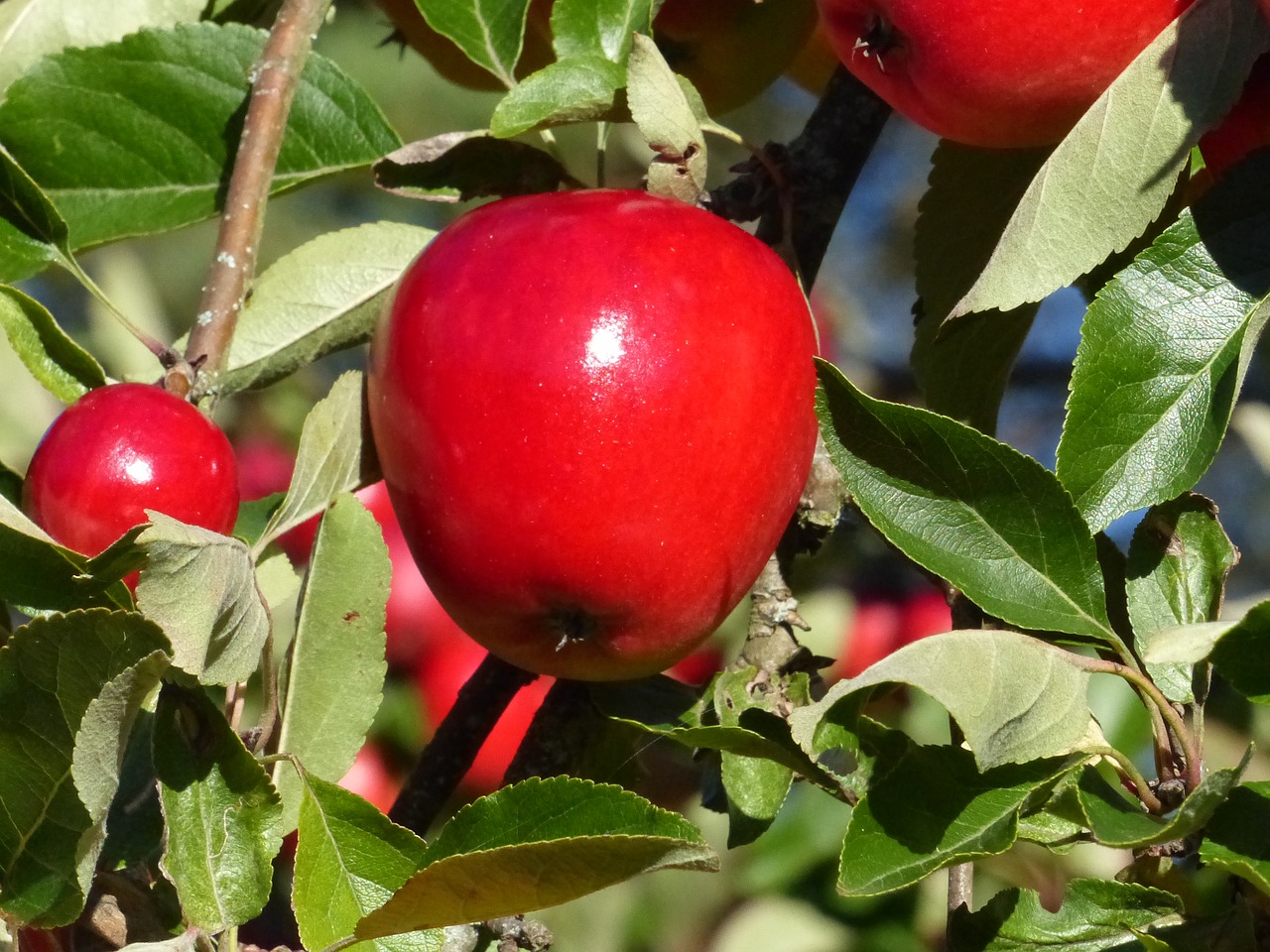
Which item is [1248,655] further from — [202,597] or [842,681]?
[202,597]

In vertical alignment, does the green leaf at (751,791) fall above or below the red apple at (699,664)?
above

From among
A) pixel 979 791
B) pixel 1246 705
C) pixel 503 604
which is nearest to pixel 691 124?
pixel 503 604

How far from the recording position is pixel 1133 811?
25.8 inches

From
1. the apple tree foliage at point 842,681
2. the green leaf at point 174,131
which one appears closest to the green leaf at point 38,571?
the apple tree foliage at point 842,681

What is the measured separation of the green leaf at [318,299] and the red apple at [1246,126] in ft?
1.56

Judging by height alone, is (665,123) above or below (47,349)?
above

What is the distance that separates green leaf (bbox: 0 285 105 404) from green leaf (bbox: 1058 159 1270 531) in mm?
542

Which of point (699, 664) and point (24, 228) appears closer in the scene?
point (24, 228)

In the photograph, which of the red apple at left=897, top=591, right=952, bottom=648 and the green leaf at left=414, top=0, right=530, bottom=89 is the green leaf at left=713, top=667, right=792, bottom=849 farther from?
the red apple at left=897, top=591, right=952, bottom=648

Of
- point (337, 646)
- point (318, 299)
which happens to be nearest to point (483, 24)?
point (318, 299)

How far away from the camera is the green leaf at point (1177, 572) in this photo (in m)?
0.71

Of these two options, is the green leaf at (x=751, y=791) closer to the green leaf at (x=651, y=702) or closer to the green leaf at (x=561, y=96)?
the green leaf at (x=651, y=702)

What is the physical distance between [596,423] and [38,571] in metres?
0.27

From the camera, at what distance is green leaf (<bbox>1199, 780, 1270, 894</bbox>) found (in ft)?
1.94
